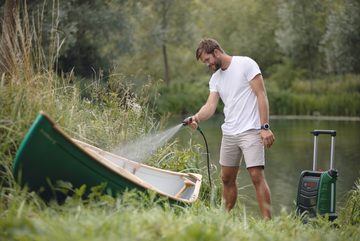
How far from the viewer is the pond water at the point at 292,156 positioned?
9075mm

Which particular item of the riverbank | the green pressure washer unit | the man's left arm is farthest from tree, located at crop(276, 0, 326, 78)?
the man's left arm

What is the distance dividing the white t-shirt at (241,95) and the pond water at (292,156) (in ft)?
2.85

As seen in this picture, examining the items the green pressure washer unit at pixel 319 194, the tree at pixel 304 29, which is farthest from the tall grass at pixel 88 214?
the tree at pixel 304 29

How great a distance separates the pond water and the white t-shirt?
87 centimetres

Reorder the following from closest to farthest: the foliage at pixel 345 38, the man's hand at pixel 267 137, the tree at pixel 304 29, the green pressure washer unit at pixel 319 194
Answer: the man's hand at pixel 267 137
the green pressure washer unit at pixel 319 194
the foliage at pixel 345 38
the tree at pixel 304 29

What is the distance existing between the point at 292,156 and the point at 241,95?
8270 mm

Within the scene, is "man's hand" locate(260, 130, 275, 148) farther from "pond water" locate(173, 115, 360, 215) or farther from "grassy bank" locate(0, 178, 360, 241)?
"grassy bank" locate(0, 178, 360, 241)

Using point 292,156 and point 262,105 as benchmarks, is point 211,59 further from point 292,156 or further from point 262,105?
point 292,156

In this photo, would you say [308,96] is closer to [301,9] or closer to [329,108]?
[329,108]

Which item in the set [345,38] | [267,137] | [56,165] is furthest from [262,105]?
[345,38]

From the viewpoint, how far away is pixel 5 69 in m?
5.82

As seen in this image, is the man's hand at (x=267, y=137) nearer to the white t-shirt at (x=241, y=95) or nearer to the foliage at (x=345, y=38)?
the white t-shirt at (x=241, y=95)

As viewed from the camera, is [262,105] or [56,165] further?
[262,105]

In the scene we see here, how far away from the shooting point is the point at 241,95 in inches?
228
